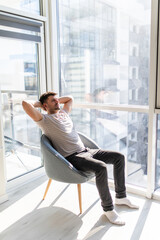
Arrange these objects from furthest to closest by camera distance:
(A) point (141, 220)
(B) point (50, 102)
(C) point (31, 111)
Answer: (B) point (50, 102) < (C) point (31, 111) < (A) point (141, 220)

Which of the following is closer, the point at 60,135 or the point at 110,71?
the point at 60,135

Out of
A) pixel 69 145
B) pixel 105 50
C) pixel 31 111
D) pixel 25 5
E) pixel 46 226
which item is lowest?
pixel 46 226

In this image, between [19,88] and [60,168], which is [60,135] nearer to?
[60,168]

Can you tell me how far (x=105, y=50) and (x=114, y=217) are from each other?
1.77 metres

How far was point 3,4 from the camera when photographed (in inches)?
104

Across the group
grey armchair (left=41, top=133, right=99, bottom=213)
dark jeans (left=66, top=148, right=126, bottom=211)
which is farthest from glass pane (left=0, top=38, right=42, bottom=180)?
dark jeans (left=66, top=148, right=126, bottom=211)

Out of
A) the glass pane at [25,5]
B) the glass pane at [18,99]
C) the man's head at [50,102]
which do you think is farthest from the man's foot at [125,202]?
the glass pane at [25,5]

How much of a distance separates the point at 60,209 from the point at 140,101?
4.48 ft

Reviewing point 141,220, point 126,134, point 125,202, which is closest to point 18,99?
point 126,134

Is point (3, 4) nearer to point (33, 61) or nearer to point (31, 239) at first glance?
point (33, 61)

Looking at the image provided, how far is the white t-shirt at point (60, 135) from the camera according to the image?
2500 mm

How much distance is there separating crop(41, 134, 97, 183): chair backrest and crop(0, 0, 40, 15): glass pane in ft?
4.98

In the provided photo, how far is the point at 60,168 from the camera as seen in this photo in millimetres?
2301

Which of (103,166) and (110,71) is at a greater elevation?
(110,71)
